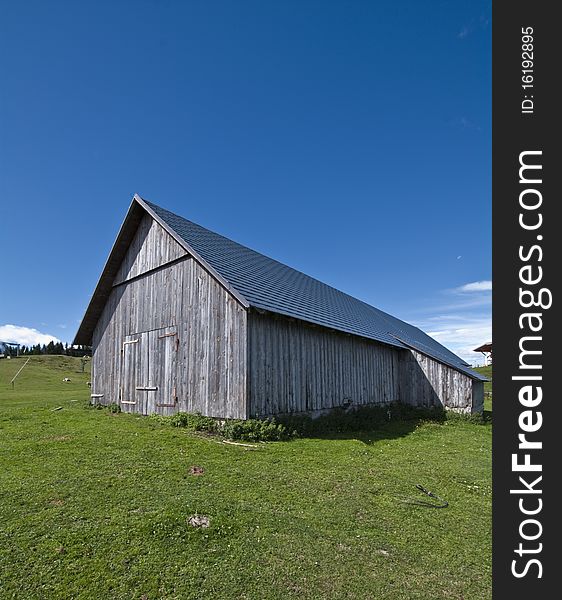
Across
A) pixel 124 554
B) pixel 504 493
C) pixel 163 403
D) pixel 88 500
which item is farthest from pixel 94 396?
pixel 504 493

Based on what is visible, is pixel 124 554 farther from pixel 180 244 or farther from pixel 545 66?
pixel 180 244

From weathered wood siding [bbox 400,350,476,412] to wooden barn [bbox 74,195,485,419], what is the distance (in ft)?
0.16

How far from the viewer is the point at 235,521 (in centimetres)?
520

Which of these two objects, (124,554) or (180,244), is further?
(180,244)

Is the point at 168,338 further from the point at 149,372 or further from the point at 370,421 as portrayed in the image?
the point at 370,421

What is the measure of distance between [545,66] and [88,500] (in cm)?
794

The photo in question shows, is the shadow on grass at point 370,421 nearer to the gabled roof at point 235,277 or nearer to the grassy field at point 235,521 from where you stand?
the grassy field at point 235,521

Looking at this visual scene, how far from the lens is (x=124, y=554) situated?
14.2 feet

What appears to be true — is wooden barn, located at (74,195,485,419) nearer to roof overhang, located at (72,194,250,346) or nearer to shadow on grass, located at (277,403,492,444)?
roof overhang, located at (72,194,250,346)

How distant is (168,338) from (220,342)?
277cm

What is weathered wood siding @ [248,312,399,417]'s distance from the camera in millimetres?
11031

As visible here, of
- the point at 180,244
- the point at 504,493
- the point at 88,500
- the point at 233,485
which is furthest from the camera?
the point at 180,244

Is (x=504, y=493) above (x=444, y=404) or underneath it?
above

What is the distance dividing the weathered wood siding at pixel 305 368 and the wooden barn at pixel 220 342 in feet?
0.12
